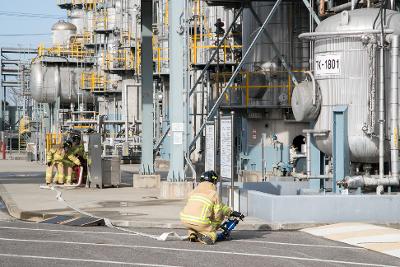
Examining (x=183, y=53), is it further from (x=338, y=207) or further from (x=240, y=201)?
(x=338, y=207)

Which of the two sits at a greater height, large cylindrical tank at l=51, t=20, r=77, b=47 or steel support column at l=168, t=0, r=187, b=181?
large cylindrical tank at l=51, t=20, r=77, b=47

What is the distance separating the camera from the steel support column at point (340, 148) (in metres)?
21.5

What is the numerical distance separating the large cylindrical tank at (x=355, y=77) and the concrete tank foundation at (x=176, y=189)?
15.8ft

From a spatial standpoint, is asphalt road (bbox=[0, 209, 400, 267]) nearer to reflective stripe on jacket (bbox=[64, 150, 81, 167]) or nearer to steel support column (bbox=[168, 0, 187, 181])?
steel support column (bbox=[168, 0, 187, 181])

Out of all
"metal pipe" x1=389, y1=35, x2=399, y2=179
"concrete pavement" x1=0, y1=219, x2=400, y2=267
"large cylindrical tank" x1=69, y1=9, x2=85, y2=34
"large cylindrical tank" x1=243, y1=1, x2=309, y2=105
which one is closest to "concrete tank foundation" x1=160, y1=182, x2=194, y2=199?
"metal pipe" x1=389, y1=35, x2=399, y2=179

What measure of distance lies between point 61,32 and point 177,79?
2091 inches

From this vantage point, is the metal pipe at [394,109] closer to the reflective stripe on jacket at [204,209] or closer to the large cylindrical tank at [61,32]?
the reflective stripe on jacket at [204,209]

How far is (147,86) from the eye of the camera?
1262 inches

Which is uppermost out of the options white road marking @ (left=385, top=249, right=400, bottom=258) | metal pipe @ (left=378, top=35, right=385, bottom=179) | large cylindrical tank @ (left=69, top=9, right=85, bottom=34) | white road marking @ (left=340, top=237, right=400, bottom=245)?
large cylindrical tank @ (left=69, top=9, right=85, bottom=34)

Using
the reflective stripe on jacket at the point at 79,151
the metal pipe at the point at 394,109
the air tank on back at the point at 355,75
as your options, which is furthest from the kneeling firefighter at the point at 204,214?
the reflective stripe on jacket at the point at 79,151

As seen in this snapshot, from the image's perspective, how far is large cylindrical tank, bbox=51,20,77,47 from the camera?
77.0m

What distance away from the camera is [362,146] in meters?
21.7

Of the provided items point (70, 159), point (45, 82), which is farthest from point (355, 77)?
point (45, 82)

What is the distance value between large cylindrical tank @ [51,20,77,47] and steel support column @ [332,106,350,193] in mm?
56884
